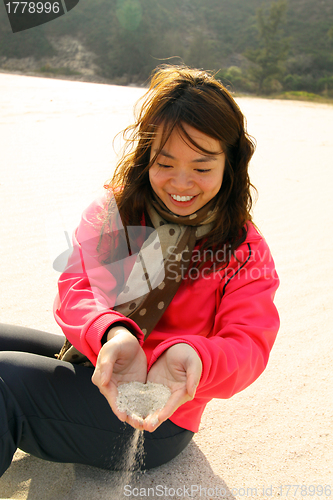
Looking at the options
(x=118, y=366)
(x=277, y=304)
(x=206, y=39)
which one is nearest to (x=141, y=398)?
(x=118, y=366)

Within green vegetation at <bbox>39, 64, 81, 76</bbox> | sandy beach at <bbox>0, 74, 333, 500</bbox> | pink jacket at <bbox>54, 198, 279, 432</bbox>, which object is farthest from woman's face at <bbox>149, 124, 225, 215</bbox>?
green vegetation at <bbox>39, 64, 81, 76</bbox>

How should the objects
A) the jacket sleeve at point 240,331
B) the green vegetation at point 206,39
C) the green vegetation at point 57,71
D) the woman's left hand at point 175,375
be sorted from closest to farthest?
1. the woman's left hand at point 175,375
2. the jacket sleeve at point 240,331
3. the green vegetation at point 57,71
4. the green vegetation at point 206,39

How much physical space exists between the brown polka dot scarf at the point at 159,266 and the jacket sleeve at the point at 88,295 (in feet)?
0.33

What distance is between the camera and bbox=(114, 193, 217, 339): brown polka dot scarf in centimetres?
148

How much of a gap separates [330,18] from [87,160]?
178 ft

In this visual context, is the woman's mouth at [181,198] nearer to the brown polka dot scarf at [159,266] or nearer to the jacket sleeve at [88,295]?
the brown polka dot scarf at [159,266]

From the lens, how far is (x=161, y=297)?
1.48 meters

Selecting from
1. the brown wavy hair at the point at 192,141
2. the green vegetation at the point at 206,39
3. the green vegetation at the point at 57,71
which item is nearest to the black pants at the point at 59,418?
the brown wavy hair at the point at 192,141

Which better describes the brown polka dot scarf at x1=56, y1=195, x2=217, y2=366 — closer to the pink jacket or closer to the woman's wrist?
the pink jacket

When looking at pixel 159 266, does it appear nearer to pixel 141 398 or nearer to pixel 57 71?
pixel 141 398

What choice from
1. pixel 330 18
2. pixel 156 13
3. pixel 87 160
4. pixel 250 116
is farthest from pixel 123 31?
pixel 87 160

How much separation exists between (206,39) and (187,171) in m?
46.5

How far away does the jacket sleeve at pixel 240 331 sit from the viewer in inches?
48.4

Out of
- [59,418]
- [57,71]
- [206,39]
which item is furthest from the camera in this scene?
[206,39]
